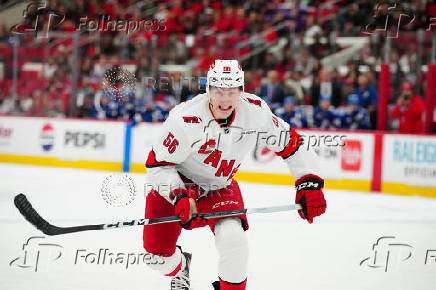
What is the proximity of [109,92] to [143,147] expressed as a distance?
100 cm

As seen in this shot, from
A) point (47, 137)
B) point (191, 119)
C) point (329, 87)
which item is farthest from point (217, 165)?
point (47, 137)

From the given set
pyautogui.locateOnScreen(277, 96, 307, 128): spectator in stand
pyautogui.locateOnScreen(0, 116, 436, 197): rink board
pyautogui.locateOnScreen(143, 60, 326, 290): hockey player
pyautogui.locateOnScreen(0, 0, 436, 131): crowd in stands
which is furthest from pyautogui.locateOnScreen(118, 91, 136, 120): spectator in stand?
pyautogui.locateOnScreen(143, 60, 326, 290): hockey player

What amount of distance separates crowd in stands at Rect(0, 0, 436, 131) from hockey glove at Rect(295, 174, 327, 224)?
4681 mm

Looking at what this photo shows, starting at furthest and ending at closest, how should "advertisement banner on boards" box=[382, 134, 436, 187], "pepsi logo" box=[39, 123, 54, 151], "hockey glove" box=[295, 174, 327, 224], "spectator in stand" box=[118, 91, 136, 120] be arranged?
"pepsi logo" box=[39, 123, 54, 151]
"spectator in stand" box=[118, 91, 136, 120]
"advertisement banner on boards" box=[382, 134, 436, 187]
"hockey glove" box=[295, 174, 327, 224]

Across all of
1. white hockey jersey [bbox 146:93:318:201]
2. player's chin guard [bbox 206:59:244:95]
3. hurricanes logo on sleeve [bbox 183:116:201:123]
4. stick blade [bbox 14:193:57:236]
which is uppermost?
player's chin guard [bbox 206:59:244:95]

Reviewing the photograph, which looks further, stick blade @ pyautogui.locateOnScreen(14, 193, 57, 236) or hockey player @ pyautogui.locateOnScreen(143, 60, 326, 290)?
stick blade @ pyautogui.locateOnScreen(14, 193, 57, 236)

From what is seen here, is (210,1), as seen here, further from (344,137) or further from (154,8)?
(344,137)

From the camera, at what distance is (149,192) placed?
11.0 ft

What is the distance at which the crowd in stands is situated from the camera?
8039 millimetres

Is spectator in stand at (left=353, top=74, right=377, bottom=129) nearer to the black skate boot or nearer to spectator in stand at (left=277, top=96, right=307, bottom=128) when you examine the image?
spectator in stand at (left=277, top=96, right=307, bottom=128)

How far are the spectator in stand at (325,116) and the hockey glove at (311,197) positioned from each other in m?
5.08

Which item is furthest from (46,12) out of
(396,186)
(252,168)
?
(396,186)

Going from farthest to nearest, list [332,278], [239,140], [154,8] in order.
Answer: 1. [154,8]
2. [332,278]
3. [239,140]

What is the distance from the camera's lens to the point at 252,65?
347 inches
